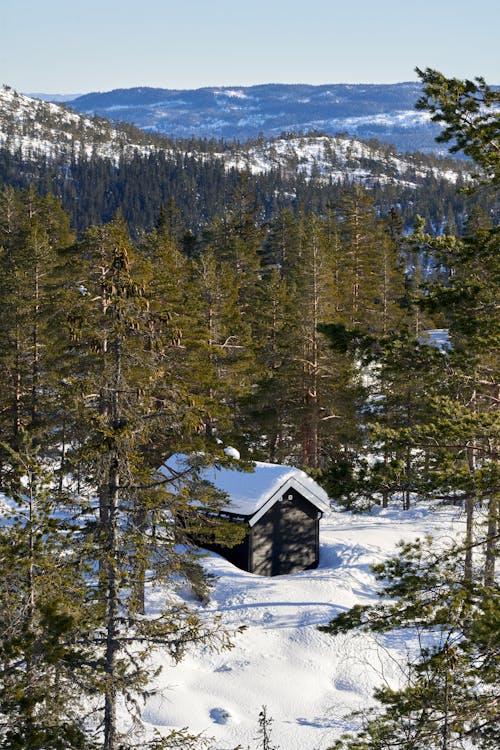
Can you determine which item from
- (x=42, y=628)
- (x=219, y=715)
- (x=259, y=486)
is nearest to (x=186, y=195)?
(x=259, y=486)

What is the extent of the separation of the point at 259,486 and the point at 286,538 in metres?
2.37

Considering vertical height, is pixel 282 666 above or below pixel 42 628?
below

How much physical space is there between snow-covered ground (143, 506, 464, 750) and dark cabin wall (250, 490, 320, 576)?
0.81m

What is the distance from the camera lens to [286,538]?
24969 millimetres

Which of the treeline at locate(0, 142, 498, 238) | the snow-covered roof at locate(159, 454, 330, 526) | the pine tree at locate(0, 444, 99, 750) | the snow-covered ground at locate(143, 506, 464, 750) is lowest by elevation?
the snow-covered ground at locate(143, 506, 464, 750)

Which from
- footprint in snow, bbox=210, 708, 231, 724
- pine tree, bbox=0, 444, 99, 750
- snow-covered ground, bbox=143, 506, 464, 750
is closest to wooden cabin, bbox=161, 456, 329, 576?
snow-covered ground, bbox=143, 506, 464, 750

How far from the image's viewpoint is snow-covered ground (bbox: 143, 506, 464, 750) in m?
16.0

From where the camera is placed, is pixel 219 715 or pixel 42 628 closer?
pixel 42 628

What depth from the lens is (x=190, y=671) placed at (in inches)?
717

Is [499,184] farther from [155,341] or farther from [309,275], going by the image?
[309,275]

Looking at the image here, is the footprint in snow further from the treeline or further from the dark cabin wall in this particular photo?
the treeline

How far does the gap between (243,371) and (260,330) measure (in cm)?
724

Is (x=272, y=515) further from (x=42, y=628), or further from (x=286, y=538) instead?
(x=42, y=628)

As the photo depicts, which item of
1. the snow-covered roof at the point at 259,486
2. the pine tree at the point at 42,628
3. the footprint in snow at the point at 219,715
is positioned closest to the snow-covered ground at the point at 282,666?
the footprint in snow at the point at 219,715
